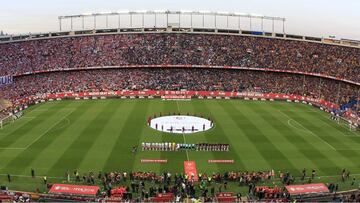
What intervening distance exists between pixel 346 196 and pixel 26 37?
75.2m

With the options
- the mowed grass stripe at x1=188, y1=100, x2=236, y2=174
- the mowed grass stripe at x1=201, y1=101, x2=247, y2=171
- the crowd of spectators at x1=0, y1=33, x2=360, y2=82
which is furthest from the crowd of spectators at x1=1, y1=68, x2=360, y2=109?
the mowed grass stripe at x1=188, y1=100, x2=236, y2=174

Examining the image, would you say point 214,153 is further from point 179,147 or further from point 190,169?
point 190,169

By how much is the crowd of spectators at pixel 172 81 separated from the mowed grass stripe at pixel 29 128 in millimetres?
14720

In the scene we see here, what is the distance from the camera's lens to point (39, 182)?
36500mm

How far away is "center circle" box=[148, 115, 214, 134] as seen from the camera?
5284cm

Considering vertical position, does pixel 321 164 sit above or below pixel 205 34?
below

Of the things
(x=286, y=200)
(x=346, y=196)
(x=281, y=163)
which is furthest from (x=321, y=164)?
(x=286, y=200)

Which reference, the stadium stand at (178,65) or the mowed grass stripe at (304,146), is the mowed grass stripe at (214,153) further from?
the stadium stand at (178,65)

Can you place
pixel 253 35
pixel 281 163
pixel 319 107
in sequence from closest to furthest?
pixel 281 163 → pixel 319 107 → pixel 253 35

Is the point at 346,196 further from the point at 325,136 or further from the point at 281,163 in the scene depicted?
the point at 325,136

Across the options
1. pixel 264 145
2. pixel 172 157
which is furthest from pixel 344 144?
pixel 172 157

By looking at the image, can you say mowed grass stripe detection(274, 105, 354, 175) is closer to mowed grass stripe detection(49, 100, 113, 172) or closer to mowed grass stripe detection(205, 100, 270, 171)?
mowed grass stripe detection(205, 100, 270, 171)

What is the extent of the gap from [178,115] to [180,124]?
18.7 feet

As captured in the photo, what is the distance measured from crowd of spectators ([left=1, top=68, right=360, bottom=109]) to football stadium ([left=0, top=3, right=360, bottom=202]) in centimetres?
26
